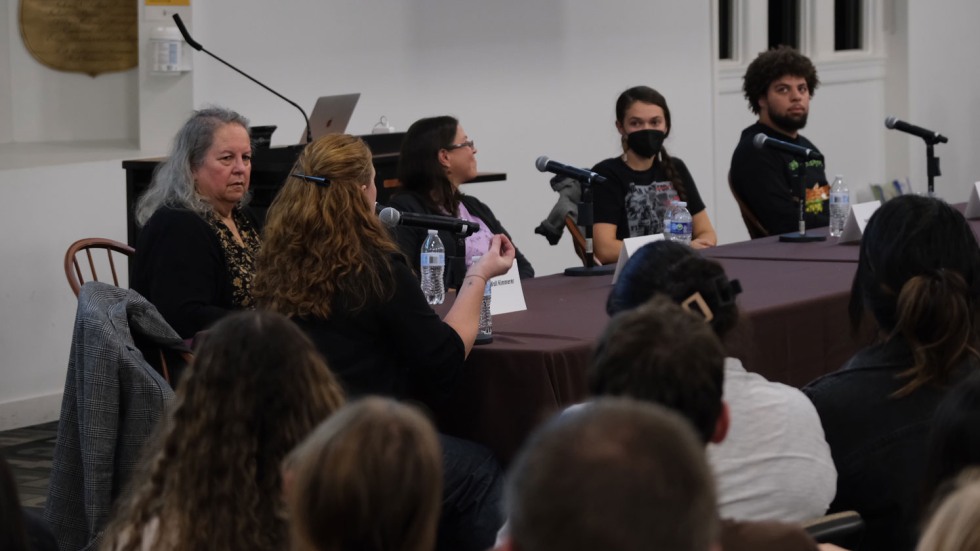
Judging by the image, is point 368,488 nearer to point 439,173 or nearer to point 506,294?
point 506,294

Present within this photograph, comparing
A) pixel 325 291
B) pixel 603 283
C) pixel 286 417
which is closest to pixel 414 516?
pixel 286 417

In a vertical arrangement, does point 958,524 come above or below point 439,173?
below

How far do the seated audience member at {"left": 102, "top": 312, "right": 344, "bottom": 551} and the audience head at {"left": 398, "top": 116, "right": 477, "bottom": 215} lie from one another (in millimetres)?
2470

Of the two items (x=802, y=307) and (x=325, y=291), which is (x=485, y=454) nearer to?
(x=325, y=291)

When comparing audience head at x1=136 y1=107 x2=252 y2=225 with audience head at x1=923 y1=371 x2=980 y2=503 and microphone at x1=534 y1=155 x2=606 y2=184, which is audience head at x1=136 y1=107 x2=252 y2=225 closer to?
microphone at x1=534 y1=155 x2=606 y2=184

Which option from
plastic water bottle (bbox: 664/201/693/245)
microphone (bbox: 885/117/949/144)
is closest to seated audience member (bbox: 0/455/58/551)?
plastic water bottle (bbox: 664/201/693/245)

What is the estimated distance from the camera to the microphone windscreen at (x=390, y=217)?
3.18m

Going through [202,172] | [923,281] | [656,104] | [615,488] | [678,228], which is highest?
[656,104]

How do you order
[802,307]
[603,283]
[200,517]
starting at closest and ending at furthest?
[200,517], [802,307], [603,283]

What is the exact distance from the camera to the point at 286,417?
1759 mm

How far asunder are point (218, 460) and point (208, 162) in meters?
2.02

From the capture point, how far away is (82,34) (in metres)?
5.95

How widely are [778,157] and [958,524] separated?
14.3 feet

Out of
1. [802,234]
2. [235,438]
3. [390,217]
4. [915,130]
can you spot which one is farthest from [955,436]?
[915,130]
